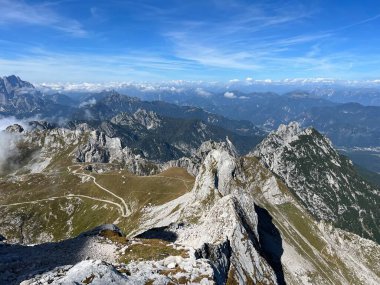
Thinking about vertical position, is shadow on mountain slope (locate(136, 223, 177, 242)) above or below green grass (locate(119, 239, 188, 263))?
below

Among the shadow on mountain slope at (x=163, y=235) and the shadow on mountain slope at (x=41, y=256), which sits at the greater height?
the shadow on mountain slope at (x=41, y=256)

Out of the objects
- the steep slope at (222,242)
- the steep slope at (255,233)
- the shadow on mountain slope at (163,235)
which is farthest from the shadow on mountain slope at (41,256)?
the shadow on mountain slope at (163,235)

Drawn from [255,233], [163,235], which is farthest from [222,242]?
[255,233]

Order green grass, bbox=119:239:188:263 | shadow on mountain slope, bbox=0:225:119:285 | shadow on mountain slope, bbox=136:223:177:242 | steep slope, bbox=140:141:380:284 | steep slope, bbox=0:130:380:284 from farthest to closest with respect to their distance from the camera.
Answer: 1. shadow on mountain slope, bbox=136:223:177:242
2. steep slope, bbox=140:141:380:284
3. green grass, bbox=119:239:188:263
4. steep slope, bbox=0:130:380:284
5. shadow on mountain slope, bbox=0:225:119:285

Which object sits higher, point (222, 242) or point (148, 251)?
point (148, 251)

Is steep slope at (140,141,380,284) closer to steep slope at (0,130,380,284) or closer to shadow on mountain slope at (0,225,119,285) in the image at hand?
steep slope at (0,130,380,284)

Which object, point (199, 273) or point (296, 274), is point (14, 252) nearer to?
point (199, 273)

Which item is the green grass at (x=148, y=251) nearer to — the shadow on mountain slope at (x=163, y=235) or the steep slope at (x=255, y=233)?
the steep slope at (x=255, y=233)

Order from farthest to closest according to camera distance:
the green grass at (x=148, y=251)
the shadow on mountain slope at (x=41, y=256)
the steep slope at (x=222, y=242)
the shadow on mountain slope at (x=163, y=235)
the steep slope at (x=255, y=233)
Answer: the shadow on mountain slope at (x=163, y=235), the steep slope at (x=255, y=233), the green grass at (x=148, y=251), the steep slope at (x=222, y=242), the shadow on mountain slope at (x=41, y=256)

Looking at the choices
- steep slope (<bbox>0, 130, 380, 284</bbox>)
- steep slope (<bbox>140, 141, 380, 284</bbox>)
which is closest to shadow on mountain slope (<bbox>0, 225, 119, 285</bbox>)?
steep slope (<bbox>0, 130, 380, 284</bbox>)

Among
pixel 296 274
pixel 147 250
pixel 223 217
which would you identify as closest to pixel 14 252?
pixel 147 250

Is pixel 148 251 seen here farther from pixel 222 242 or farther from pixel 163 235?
pixel 163 235
